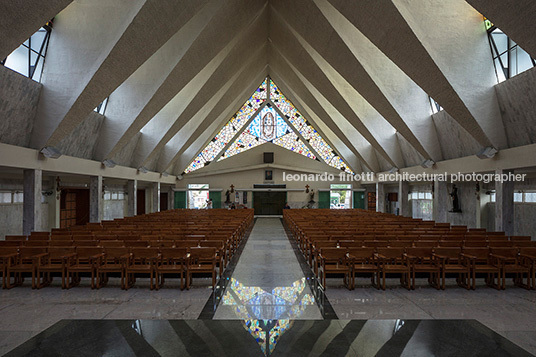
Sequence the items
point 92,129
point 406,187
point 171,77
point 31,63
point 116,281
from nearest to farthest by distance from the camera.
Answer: point 116,281 < point 31,63 < point 171,77 < point 92,129 < point 406,187

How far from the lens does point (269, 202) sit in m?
31.6

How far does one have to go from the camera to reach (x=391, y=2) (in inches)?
326

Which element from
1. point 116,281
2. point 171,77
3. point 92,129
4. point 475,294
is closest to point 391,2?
point 475,294

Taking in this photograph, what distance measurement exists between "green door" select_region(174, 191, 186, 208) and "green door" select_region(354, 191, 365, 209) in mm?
15639

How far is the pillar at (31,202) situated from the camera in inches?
447

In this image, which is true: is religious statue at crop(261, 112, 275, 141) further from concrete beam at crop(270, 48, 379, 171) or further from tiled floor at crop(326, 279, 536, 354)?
tiled floor at crop(326, 279, 536, 354)

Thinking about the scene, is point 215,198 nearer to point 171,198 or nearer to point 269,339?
point 171,198

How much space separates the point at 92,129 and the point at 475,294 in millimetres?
14714

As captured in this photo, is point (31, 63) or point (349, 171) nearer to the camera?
point (31, 63)

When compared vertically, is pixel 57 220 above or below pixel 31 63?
A: below

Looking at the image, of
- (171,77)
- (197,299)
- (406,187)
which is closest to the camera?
(197,299)

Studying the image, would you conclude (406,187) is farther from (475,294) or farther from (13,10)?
(13,10)

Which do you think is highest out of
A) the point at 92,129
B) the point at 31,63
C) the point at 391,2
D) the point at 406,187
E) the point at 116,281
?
the point at 391,2

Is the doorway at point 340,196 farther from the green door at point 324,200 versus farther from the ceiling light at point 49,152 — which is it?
the ceiling light at point 49,152
